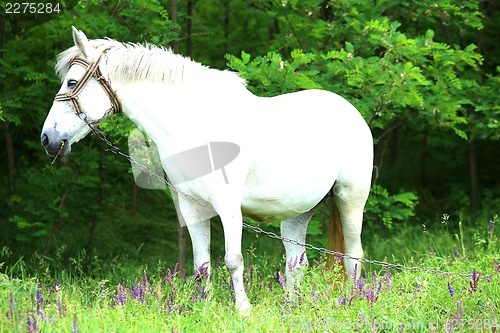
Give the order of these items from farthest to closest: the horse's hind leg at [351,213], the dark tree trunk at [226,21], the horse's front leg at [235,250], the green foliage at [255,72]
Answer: the dark tree trunk at [226,21], the green foliage at [255,72], the horse's hind leg at [351,213], the horse's front leg at [235,250]

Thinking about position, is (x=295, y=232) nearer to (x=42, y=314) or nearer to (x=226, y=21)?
(x=42, y=314)

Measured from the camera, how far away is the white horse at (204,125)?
4789mm

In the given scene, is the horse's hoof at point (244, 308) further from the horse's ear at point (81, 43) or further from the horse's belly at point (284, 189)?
the horse's ear at point (81, 43)

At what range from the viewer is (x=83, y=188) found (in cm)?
855

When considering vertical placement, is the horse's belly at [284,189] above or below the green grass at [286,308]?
above

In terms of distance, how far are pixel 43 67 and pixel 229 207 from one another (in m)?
3.90

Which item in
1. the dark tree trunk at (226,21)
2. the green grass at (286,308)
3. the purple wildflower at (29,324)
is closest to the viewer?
the purple wildflower at (29,324)

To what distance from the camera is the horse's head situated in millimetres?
4750

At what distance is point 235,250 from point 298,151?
3.05 ft

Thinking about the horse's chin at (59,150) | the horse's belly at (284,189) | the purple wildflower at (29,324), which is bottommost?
the purple wildflower at (29,324)

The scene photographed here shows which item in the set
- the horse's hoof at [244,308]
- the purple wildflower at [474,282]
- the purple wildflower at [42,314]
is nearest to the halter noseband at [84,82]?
the purple wildflower at [42,314]

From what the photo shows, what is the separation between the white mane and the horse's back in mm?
662

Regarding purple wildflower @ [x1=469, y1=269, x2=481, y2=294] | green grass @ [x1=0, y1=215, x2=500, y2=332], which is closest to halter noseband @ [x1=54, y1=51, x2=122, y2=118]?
green grass @ [x1=0, y1=215, x2=500, y2=332]

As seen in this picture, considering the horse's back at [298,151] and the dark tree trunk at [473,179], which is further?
the dark tree trunk at [473,179]
